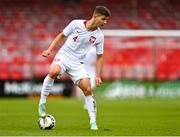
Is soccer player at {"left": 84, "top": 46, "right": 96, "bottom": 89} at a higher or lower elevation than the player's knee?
higher

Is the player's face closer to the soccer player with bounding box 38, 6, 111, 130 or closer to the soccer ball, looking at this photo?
the soccer player with bounding box 38, 6, 111, 130

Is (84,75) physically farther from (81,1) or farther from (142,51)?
(81,1)

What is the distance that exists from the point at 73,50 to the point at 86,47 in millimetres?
246

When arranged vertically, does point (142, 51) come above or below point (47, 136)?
above

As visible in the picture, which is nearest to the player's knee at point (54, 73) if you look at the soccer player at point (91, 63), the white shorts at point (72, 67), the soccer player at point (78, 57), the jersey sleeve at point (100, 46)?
the soccer player at point (78, 57)

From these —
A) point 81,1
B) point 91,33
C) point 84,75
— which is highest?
point 81,1

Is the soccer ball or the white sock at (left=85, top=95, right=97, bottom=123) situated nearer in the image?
the white sock at (left=85, top=95, right=97, bottom=123)

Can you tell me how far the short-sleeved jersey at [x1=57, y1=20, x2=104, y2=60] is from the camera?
1181 cm

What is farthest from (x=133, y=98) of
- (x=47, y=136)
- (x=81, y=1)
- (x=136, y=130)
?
(x=47, y=136)

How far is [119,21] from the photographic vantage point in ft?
109

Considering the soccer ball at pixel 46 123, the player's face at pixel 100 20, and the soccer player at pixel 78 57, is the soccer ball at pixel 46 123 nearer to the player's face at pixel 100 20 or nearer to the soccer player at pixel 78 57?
the soccer player at pixel 78 57

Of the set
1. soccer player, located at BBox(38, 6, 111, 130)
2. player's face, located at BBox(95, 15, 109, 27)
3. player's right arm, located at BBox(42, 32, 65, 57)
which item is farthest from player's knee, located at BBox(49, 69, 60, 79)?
player's face, located at BBox(95, 15, 109, 27)

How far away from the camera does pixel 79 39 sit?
468 inches

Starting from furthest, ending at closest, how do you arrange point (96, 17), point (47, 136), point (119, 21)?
point (119, 21), point (96, 17), point (47, 136)
